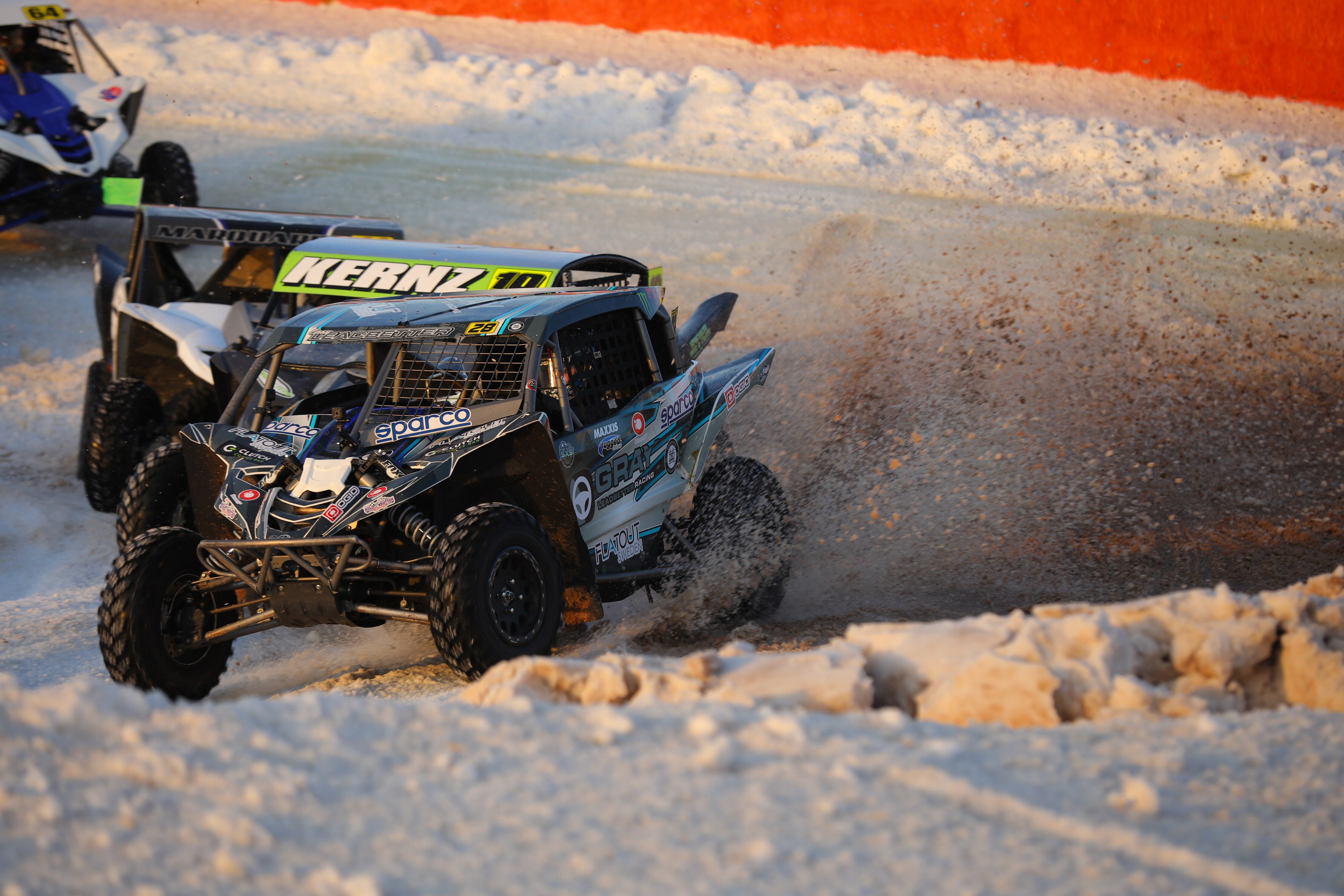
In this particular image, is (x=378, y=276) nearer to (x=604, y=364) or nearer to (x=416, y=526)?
(x=604, y=364)

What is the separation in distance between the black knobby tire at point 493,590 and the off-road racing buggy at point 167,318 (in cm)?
303

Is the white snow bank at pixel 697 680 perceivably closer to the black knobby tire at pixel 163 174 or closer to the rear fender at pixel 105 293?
the rear fender at pixel 105 293

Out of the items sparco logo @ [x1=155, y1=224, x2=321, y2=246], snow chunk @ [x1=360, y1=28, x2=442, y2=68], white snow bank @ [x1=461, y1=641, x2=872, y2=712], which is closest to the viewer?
white snow bank @ [x1=461, y1=641, x2=872, y2=712]

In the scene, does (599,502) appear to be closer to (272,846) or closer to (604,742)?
(604,742)

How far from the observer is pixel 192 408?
6496mm

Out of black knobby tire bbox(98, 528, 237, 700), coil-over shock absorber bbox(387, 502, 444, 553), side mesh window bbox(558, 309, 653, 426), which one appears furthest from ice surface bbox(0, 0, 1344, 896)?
side mesh window bbox(558, 309, 653, 426)

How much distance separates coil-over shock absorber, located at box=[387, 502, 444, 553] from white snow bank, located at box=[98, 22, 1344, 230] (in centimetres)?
942

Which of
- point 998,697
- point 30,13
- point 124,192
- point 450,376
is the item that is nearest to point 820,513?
point 450,376

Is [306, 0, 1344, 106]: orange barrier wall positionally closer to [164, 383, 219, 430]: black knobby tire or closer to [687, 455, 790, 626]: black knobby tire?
[687, 455, 790, 626]: black knobby tire

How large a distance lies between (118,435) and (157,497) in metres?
1.59

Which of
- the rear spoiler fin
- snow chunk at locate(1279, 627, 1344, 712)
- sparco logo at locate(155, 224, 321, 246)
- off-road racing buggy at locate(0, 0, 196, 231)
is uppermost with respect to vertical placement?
off-road racing buggy at locate(0, 0, 196, 231)

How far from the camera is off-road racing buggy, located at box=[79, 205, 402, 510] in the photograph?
6.53 m

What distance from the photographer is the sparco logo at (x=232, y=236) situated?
24.0ft

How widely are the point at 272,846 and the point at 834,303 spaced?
321 inches
